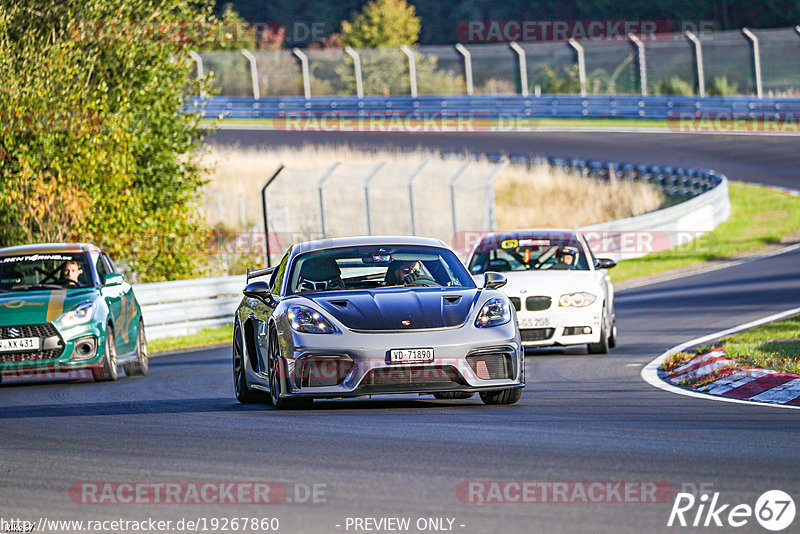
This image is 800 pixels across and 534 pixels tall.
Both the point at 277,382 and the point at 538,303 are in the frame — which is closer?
the point at 277,382

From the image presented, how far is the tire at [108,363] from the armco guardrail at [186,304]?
20.8 feet

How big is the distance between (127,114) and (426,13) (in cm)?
5253

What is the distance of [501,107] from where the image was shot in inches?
1933

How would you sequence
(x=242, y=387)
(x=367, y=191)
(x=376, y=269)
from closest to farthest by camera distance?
(x=376, y=269)
(x=242, y=387)
(x=367, y=191)

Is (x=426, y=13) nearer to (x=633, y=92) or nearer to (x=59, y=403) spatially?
(x=633, y=92)

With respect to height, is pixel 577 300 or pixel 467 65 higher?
pixel 467 65

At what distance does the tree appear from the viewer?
6806 cm

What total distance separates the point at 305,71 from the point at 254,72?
256 cm

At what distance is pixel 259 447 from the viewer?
26.2ft


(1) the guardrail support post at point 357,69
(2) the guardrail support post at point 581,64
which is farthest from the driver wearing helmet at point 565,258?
(1) the guardrail support post at point 357,69

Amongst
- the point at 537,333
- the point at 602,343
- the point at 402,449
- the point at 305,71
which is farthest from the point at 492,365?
the point at 305,71

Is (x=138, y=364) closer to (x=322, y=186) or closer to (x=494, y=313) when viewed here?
(x=494, y=313)

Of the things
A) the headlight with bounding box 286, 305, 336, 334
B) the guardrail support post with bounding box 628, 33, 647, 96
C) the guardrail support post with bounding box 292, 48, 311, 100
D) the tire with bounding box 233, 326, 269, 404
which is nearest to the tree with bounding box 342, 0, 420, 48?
the guardrail support post with bounding box 292, 48, 311, 100

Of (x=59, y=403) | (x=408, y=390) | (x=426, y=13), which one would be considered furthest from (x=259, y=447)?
(x=426, y=13)
